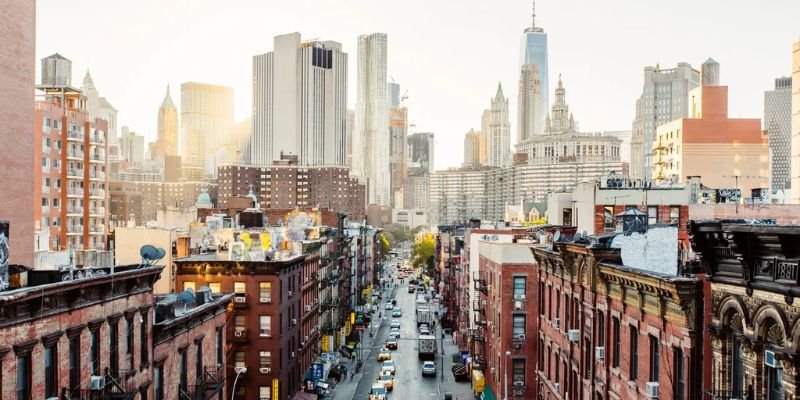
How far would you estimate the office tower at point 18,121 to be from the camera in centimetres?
6217

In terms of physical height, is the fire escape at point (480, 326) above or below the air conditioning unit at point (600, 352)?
below

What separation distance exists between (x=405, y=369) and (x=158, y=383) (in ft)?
185

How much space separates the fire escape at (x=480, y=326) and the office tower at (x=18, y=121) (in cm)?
3845

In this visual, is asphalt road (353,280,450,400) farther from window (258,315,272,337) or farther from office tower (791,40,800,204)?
office tower (791,40,800,204)

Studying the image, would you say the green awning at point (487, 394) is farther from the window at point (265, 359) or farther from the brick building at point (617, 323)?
the window at point (265, 359)

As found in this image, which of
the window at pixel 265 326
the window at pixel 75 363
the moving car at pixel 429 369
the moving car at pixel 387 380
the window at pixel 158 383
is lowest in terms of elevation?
the moving car at pixel 429 369

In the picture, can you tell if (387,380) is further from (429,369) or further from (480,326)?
(480,326)

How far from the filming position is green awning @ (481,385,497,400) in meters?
61.6

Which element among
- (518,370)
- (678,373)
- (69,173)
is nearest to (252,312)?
(518,370)

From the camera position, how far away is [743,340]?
17312 mm

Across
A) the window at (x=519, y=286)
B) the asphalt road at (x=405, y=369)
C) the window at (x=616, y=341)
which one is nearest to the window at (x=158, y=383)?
the window at (x=616, y=341)

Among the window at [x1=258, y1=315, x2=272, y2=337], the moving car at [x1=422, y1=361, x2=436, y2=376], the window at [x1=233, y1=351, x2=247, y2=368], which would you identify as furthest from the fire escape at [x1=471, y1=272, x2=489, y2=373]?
the window at [x1=233, y1=351, x2=247, y2=368]

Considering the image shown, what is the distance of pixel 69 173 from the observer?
10531 centimetres

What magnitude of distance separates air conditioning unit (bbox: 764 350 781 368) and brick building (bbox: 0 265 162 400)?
18828 mm
